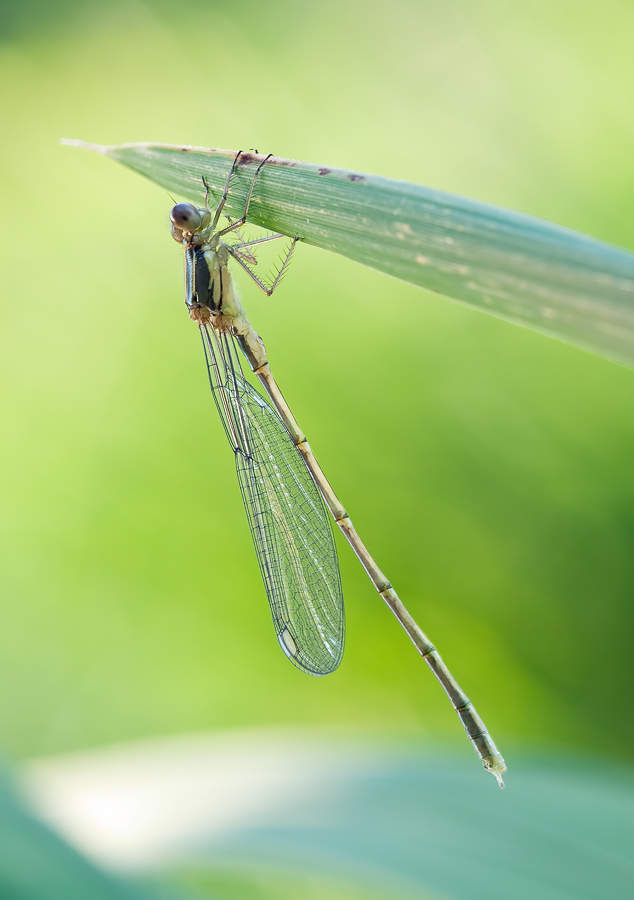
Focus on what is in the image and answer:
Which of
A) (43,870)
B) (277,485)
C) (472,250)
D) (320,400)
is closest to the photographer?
(472,250)

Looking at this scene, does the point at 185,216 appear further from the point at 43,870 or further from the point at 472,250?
the point at 43,870

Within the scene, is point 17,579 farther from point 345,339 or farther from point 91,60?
point 91,60

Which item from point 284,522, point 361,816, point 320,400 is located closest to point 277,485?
point 284,522

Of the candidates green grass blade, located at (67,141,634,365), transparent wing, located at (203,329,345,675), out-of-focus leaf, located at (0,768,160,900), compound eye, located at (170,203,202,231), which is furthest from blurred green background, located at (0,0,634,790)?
green grass blade, located at (67,141,634,365)

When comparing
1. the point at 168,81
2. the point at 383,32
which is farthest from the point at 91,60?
the point at 383,32

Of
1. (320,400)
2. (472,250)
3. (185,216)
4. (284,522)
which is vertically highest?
(320,400)

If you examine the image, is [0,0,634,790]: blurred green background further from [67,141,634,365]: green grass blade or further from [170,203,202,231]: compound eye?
[67,141,634,365]: green grass blade

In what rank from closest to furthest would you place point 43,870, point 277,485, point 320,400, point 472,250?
point 472,250 < point 43,870 < point 277,485 < point 320,400

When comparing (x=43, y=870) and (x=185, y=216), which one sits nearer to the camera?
(x=43, y=870)
